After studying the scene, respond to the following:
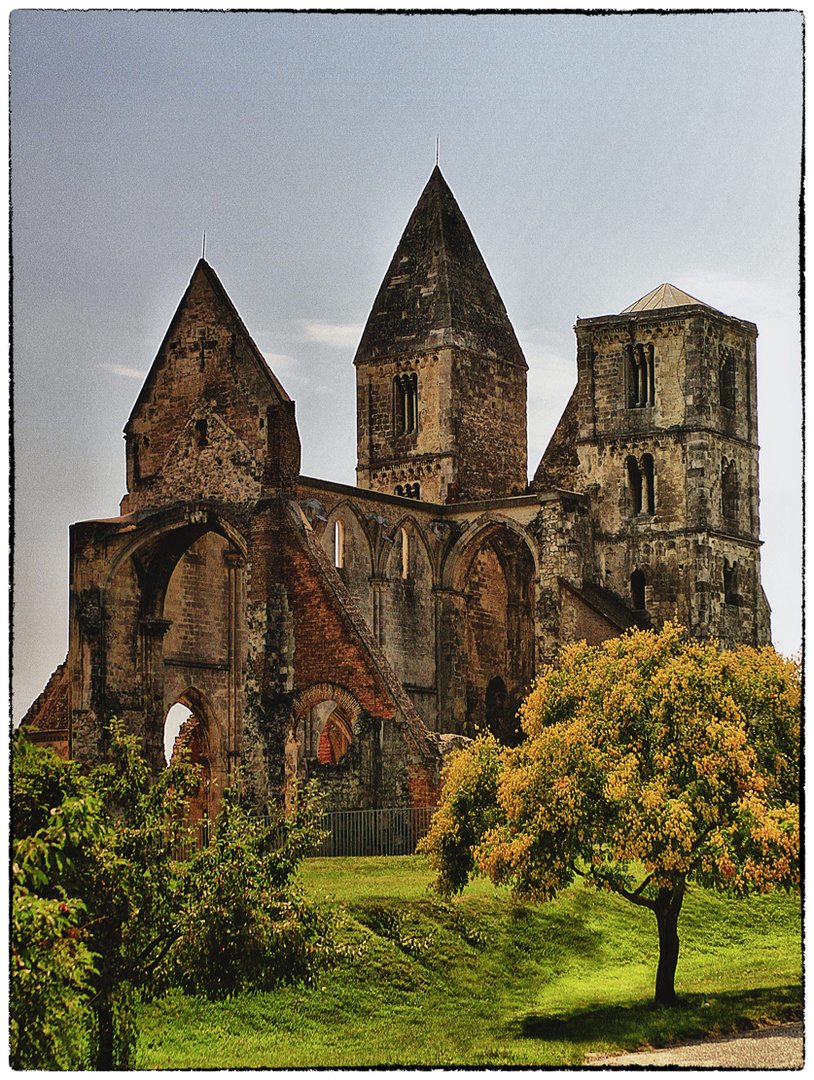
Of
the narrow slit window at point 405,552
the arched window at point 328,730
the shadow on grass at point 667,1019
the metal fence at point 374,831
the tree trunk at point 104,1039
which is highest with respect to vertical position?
the narrow slit window at point 405,552

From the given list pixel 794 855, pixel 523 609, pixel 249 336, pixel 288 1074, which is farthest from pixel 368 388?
pixel 288 1074

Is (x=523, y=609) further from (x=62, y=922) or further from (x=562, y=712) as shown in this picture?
(x=62, y=922)

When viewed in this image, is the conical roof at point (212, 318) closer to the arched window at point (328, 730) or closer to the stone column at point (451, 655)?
the arched window at point (328, 730)

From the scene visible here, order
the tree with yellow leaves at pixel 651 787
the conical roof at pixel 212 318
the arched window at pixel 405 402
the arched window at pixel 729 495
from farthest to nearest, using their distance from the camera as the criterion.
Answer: the arched window at pixel 405 402, the arched window at pixel 729 495, the conical roof at pixel 212 318, the tree with yellow leaves at pixel 651 787

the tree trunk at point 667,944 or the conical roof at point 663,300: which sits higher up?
the conical roof at point 663,300

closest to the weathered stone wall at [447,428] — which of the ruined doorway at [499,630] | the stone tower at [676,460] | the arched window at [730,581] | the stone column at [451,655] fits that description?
the stone tower at [676,460]

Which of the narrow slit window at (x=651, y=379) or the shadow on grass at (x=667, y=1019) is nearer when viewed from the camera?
the shadow on grass at (x=667, y=1019)

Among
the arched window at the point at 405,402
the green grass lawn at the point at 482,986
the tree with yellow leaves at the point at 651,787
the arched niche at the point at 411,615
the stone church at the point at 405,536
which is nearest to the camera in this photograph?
the green grass lawn at the point at 482,986

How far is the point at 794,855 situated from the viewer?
25.3m

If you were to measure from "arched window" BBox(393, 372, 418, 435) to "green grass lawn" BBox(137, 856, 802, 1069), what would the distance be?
24146 mm

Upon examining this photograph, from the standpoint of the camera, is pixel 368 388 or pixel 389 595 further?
pixel 368 388

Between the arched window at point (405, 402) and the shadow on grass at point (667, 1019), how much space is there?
3090cm

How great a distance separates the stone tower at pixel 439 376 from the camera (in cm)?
5494

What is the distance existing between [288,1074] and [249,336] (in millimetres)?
20433
